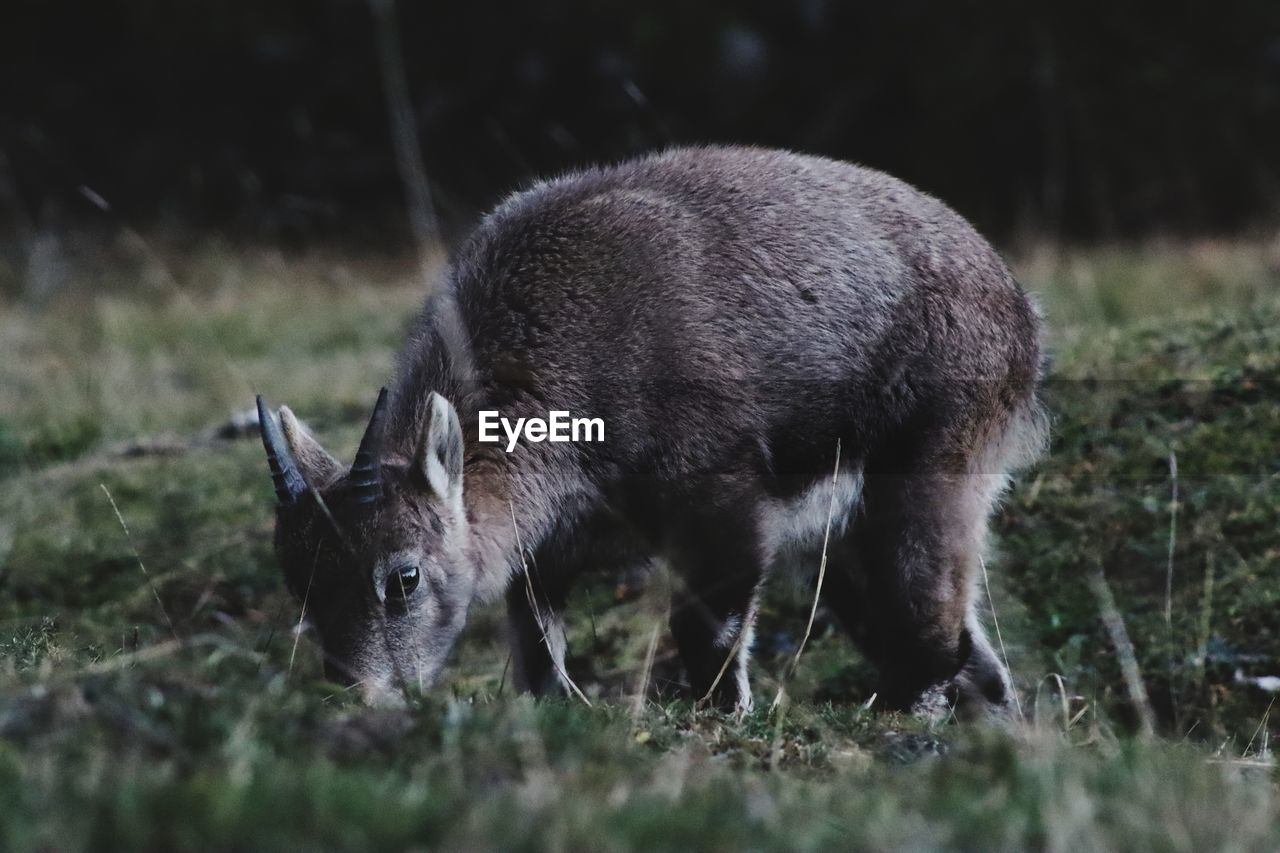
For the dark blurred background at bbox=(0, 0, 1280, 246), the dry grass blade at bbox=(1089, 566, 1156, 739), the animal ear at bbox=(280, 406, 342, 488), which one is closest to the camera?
the dry grass blade at bbox=(1089, 566, 1156, 739)

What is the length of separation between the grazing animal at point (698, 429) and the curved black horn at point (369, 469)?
0.01 metres

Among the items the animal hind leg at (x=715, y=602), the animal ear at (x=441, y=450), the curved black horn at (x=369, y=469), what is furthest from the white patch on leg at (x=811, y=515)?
the curved black horn at (x=369, y=469)

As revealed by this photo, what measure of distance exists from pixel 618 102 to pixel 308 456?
1009cm

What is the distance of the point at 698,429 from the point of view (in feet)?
18.9

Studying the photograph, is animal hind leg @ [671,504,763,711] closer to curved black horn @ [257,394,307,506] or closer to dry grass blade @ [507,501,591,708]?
dry grass blade @ [507,501,591,708]

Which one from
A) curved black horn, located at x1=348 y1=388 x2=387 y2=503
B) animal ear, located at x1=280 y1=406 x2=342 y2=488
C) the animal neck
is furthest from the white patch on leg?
animal ear, located at x1=280 y1=406 x2=342 y2=488

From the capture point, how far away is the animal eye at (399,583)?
536 cm

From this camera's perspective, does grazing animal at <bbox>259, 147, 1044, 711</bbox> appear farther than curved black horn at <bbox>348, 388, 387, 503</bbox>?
Yes

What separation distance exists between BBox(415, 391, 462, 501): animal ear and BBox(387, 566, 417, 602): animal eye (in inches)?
11.9

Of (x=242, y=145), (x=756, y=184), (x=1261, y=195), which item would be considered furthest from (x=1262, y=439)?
(x=242, y=145)

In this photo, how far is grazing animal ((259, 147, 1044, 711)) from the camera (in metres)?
5.46

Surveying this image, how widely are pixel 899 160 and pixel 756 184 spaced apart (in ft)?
28.7

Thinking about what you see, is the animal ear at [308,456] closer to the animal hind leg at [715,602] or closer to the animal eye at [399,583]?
the animal eye at [399,583]

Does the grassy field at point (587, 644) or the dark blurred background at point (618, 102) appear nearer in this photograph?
the grassy field at point (587, 644)
